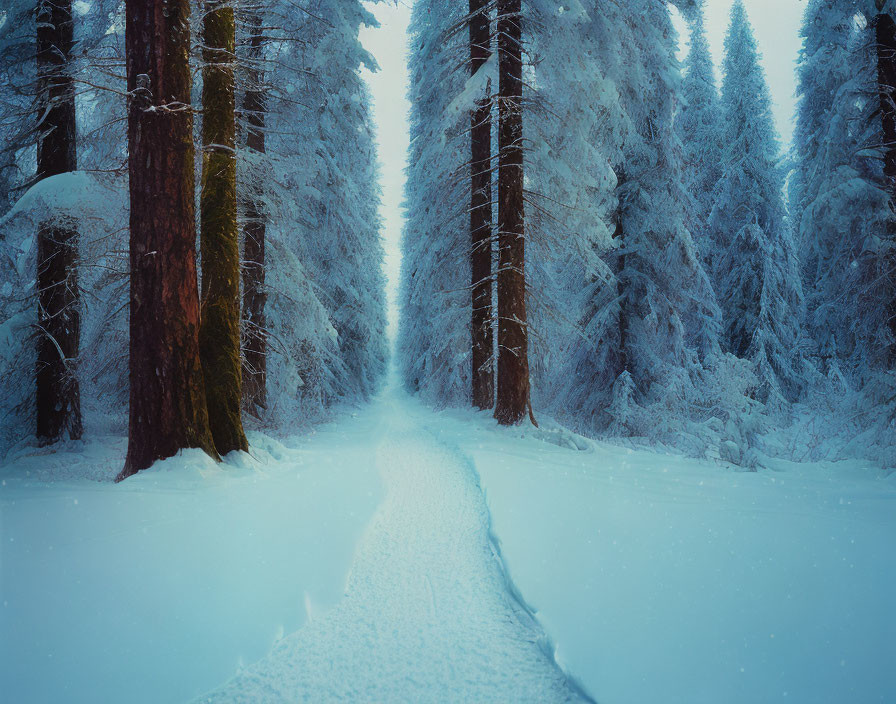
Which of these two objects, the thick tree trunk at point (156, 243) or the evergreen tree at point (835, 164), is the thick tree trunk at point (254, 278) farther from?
the evergreen tree at point (835, 164)

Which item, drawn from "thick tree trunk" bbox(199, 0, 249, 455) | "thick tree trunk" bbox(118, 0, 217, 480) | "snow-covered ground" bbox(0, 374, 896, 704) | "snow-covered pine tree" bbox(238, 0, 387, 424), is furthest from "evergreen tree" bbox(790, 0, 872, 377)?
"thick tree trunk" bbox(118, 0, 217, 480)

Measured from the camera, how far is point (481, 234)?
1162 cm

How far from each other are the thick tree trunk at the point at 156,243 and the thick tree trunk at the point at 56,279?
462cm

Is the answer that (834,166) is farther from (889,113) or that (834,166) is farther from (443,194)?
(443,194)

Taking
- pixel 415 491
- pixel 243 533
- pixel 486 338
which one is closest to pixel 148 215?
pixel 243 533

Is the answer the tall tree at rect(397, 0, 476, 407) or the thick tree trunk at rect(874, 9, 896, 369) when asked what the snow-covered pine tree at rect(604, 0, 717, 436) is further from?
the tall tree at rect(397, 0, 476, 407)

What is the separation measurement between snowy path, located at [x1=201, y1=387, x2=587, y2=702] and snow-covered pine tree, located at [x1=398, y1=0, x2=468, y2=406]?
7773mm

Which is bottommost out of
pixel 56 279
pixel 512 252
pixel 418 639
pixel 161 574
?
pixel 418 639

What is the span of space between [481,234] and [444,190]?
1.55m

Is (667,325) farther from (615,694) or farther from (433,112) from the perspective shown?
(615,694)

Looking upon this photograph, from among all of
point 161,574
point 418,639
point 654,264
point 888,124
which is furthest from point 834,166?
point 161,574

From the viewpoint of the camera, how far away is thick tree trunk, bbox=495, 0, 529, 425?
367 inches

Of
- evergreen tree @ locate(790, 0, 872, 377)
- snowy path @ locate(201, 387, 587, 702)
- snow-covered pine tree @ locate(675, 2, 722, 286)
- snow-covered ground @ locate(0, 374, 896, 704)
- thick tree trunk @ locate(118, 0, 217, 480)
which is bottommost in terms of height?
snowy path @ locate(201, 387, 587, 702)

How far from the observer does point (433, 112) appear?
47.2ft
